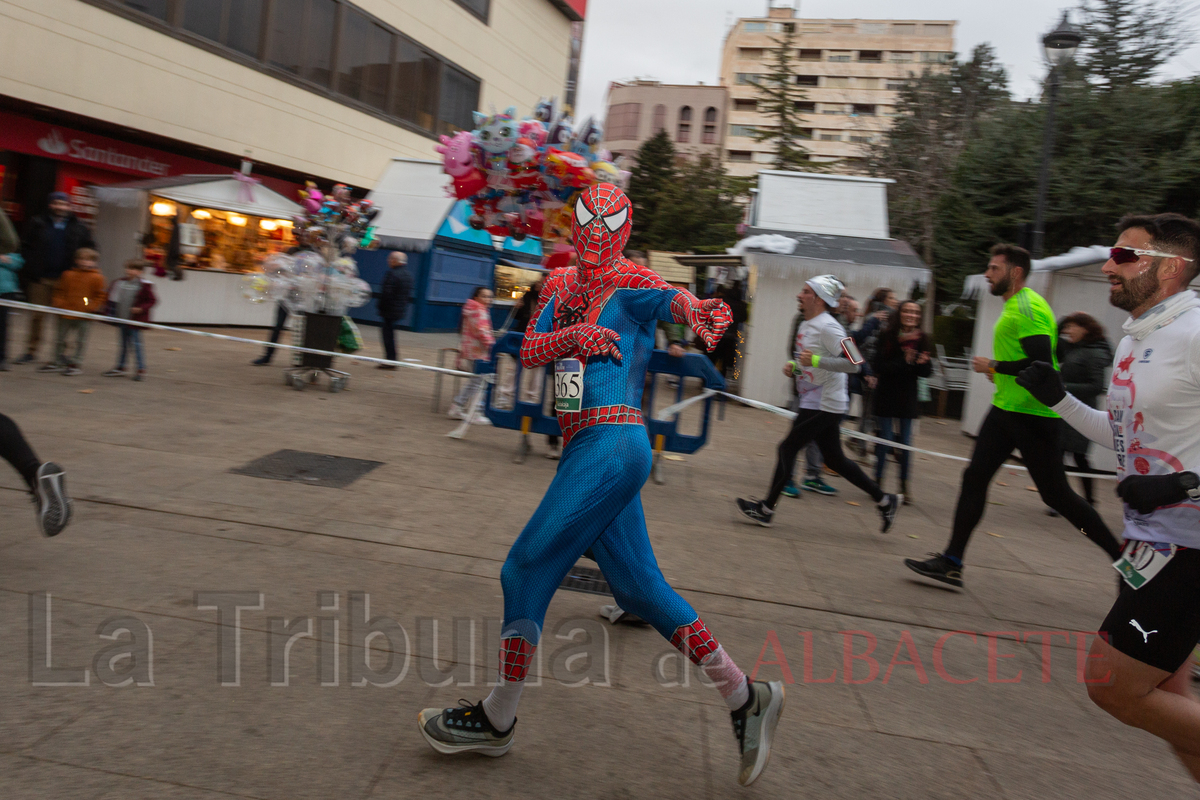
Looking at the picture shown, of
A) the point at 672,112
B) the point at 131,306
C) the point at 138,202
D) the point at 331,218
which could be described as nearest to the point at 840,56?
the point at 672,112

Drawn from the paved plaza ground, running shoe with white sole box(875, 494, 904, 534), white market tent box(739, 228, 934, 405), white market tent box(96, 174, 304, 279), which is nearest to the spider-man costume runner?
the paved plaza ground

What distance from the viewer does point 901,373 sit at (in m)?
8.35

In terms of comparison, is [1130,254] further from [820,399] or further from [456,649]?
[820,399]

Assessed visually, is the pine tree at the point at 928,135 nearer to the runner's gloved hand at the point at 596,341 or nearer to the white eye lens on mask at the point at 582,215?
the white eye lens on mask at the point at 582,215

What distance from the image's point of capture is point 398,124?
24656mm

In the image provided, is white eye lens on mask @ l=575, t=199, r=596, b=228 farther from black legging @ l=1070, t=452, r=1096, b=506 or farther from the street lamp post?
the street lamp post

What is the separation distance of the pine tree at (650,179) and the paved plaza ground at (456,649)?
112 ft

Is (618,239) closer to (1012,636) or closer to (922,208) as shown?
(1012,636)

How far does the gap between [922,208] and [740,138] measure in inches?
2365

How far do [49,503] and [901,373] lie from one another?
6927 mm

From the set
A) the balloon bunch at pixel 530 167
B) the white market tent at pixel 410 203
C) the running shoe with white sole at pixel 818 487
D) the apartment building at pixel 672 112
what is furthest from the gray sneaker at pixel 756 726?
→ the apartment building at pixel 672 112

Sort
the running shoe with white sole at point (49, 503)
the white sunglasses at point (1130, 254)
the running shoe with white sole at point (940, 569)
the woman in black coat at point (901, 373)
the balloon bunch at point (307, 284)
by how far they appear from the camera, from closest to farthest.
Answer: the white sunglasses at point (1130, 254) < the running shoe with white sole at point (49, 503) < the running shoe with white sole at point (940, 569) < the woman in black coat at point (901, 373) < the balloon bunch at point (307, 284)

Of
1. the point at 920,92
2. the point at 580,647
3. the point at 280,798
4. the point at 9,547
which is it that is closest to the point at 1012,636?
the point at 580,647

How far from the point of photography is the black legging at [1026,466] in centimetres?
504
